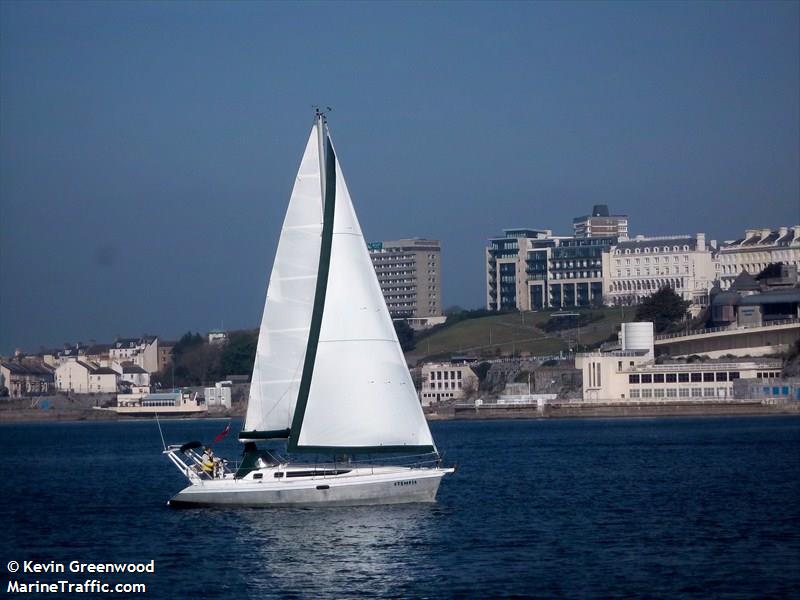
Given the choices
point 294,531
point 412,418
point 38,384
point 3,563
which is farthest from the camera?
point 38,384

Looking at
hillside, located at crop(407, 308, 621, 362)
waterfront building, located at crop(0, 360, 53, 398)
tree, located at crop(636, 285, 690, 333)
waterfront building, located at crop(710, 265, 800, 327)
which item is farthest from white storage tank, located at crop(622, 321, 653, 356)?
waterfront building, located at crop(0, 360, 53, 398)

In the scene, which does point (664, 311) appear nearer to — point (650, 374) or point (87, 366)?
point (650, 374)

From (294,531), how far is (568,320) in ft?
462

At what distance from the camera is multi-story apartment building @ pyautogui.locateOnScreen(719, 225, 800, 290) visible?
554ft

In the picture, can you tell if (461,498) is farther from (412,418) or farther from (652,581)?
(652,581)

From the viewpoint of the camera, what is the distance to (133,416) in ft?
546

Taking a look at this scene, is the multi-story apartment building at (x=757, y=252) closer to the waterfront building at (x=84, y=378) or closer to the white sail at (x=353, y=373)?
the waterfront building at (x=84, y=378)

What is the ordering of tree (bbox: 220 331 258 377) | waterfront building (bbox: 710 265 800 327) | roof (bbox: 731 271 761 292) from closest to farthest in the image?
waterfront building (bbox: 710 265 800 327) < roof (bbox: 731 271 761 292) < tree (bbox: 220 331 258 377)

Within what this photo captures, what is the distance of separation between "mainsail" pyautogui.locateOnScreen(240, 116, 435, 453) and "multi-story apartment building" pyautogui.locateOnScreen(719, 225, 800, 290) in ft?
454

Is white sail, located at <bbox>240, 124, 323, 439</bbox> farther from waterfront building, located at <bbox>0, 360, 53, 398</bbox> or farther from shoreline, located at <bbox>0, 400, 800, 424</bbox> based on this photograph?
waterfront building, located at <bbox>0, 360, 53, 398</bbox>

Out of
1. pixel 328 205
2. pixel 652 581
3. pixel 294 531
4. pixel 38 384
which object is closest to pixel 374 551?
pixel 294 531

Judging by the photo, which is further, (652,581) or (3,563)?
(3,563)

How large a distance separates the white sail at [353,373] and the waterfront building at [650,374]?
270 ft

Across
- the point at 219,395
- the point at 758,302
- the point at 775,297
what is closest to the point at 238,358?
the point at 219,395
